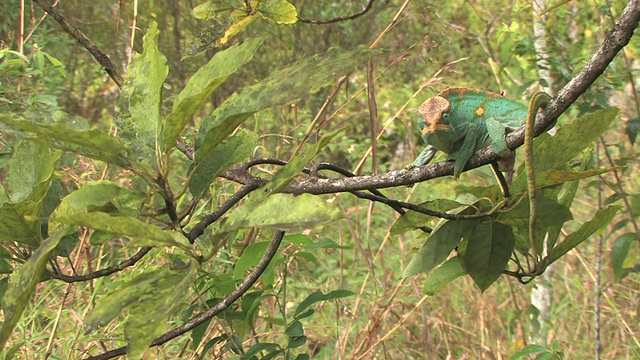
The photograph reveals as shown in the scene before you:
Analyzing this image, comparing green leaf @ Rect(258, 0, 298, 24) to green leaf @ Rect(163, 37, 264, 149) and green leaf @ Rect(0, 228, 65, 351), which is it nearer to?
green leaf @ Rect(163, 37, 264, 149)

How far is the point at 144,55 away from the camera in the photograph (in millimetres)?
694

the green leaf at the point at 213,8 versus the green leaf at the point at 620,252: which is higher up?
the green leaf at the point at 213,8

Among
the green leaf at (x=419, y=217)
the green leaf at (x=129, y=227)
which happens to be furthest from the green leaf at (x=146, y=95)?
the green leaf at (x=419, y=217)

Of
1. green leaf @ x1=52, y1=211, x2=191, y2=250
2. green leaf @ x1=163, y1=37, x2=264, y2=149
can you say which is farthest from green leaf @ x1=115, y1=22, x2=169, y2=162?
green leaf @ x1=52, y1=211, x2=191, y2=250

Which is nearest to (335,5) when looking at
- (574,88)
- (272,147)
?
(272,147)

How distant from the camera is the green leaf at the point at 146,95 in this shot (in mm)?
683

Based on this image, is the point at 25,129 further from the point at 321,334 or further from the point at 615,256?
the point at 321,334

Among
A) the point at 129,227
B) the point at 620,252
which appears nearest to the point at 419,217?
the point at 129,227

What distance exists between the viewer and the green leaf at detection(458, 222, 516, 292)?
3.29 ft

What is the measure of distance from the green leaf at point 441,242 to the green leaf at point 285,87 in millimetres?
403

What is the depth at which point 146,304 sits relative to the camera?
0.59 metres

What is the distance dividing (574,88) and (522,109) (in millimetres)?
335

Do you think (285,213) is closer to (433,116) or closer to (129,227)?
(129,227)

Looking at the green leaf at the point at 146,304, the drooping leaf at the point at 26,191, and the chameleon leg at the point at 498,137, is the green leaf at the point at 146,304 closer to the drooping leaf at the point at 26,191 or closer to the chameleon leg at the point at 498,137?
the drooping leaf at the point at 26,191
